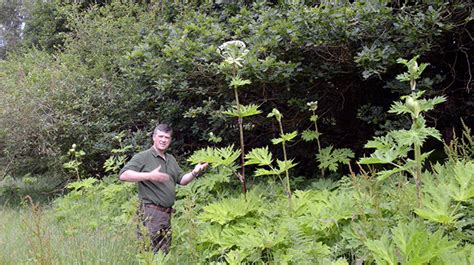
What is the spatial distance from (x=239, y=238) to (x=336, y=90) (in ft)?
11.3

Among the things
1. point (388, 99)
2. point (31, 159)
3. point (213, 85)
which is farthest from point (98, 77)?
point (388, 99)

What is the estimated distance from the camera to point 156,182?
14.5 ft

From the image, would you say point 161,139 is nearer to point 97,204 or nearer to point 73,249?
point 73,249

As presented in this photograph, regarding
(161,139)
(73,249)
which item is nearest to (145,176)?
(161,139)

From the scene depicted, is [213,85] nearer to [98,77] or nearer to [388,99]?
[388,99]

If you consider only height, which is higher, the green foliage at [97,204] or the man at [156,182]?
the man at [156,182]

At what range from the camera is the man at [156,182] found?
423 cm

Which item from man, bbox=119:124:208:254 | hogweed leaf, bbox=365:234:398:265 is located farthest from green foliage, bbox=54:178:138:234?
hogweed leaf, bbox=365:234:398:265

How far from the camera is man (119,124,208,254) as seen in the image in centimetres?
423

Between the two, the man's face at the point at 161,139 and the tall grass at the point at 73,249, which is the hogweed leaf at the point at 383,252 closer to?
the tall grass at the point at 73,249

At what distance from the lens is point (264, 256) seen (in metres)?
3.08

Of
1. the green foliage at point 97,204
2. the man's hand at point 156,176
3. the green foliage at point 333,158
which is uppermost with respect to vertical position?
the man's hand at point 156,176

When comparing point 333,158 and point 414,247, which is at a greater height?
point 414,247

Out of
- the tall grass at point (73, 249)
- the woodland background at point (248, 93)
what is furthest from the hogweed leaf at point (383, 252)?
the tall grass at point (73, 249)
